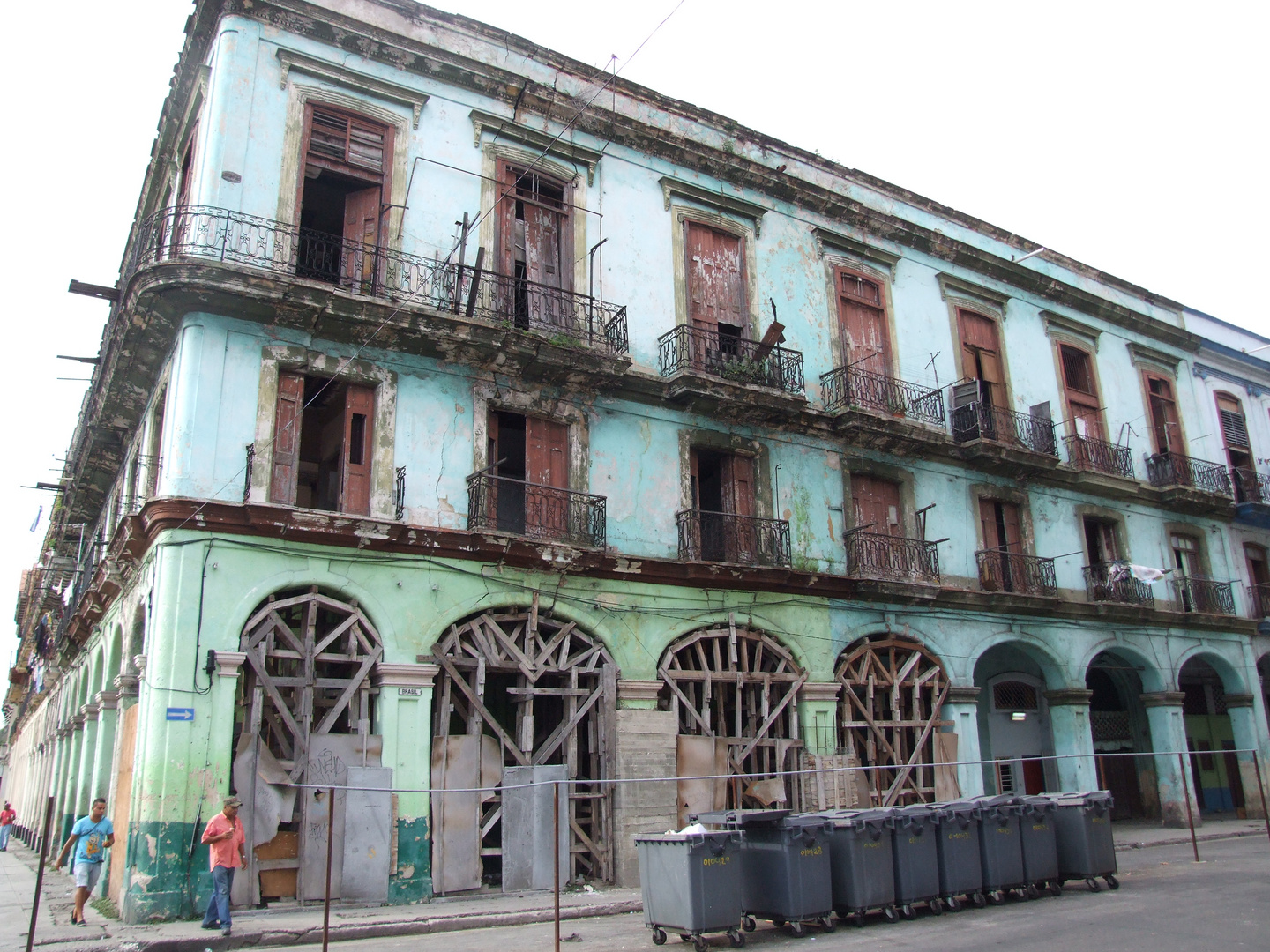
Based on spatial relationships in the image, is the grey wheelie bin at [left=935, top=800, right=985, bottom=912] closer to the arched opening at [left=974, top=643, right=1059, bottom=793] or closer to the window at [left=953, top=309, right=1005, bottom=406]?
the arched opening at [left=974, top=643, right=1059, bottom=793]

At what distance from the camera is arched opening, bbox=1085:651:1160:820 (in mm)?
23109

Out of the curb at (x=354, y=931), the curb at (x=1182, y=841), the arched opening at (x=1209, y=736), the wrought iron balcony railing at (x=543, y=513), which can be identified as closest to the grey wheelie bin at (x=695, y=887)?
the curb at (x=354, y=931)

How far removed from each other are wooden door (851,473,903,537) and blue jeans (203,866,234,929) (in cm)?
1226

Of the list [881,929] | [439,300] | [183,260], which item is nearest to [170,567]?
[183,260]

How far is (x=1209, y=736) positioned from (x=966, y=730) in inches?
473

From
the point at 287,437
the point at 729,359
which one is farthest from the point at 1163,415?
the point at 287,437

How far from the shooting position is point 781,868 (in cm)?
1035

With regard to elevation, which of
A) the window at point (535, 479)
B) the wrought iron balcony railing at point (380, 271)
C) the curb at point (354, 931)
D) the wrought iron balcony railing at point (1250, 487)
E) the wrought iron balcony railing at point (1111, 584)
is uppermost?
the wrought iron balcony railing at point (380, 271)

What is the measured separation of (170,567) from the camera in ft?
38.9

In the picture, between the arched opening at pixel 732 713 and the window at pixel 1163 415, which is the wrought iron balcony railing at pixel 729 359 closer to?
the arched opening at pixel 732 713

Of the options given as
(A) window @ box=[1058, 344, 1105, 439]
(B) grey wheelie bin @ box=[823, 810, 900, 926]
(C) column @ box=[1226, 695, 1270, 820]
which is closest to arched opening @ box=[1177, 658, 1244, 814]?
(C) column @ box=[1226, 695, 1270, 820]

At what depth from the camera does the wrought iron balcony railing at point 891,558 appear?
1794 cm

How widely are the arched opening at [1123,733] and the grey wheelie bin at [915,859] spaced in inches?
A: 515

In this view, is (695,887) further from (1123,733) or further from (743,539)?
(1123,733)
